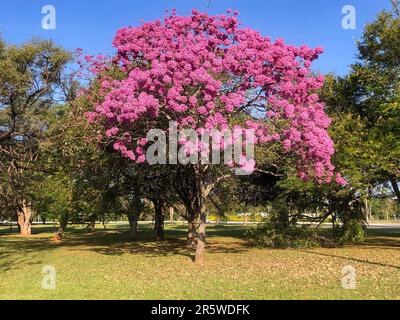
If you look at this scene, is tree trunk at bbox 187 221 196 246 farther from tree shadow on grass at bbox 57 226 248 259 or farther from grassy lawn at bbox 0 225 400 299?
grassy lawn at bbox 0 225 400 299

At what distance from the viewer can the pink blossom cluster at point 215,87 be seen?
14000mm

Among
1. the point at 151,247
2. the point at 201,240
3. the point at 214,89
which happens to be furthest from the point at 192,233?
the point at 214,89

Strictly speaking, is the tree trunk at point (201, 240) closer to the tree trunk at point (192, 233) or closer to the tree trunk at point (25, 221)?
the tree trunk at point (192, 233)

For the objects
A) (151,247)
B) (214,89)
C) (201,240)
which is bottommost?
(151,247)

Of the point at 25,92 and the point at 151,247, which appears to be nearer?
the point at 25,92

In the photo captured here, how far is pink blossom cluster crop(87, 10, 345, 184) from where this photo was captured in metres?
14.0

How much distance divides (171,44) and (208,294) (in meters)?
8.06

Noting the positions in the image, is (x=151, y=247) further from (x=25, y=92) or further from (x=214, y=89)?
(x=214, y=89)

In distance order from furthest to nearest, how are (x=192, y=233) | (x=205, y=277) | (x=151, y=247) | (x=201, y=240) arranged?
(x=192, y=233) < (x=151, y=247) < (x=201, y=240) < (x=205, y=277)

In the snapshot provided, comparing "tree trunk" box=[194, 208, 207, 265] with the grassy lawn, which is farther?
"tree trunk" box=[194, 208, 207, 265]

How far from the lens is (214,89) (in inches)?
544

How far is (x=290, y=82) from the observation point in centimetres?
1471

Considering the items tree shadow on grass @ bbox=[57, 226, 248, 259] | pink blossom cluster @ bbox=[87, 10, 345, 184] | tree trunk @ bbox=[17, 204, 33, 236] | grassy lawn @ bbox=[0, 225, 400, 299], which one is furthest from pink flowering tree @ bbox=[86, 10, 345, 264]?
tree trunk @ bbox=[17, 204, 33, 236]

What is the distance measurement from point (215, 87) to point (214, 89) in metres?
0.07
